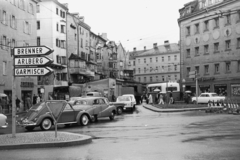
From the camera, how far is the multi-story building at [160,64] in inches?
3762

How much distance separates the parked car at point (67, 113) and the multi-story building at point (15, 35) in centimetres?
1776

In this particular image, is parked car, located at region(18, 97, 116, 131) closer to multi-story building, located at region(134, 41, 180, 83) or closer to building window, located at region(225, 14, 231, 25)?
building window, located at region(225, 14, 231, 25)

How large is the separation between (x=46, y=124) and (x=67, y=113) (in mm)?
1433

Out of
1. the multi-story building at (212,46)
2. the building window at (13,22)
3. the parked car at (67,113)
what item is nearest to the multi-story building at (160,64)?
the multi-story building at (212,46)

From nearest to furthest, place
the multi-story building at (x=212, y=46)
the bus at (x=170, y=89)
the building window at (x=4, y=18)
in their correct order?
the building window at (x=4, y=18), the multi-story building at (x=212, y=46), the bus at (x=170, y=89)

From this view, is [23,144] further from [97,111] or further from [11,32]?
[11,32]

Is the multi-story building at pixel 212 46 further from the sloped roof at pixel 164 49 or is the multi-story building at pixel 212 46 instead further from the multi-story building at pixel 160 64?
the multi-story building at pixel 160 64

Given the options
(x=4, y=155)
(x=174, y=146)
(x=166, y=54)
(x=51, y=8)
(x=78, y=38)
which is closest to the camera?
(x=4, y=155)

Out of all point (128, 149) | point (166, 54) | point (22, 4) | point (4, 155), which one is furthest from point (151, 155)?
point (166, 54)

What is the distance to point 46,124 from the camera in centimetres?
1645

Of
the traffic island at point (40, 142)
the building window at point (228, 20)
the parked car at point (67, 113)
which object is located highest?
the building window at point (228, 20)

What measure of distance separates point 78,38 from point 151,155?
58284mm

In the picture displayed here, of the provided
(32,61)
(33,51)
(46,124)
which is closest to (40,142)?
(32,61)

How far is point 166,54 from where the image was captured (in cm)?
9619
